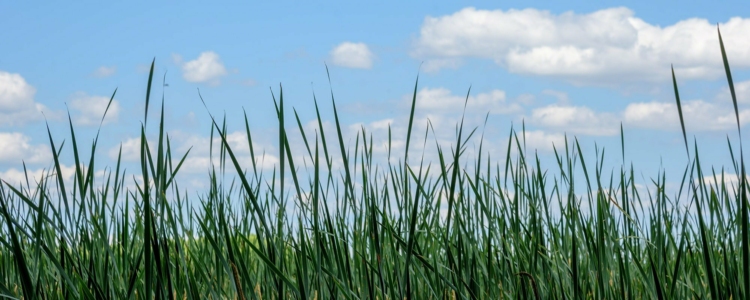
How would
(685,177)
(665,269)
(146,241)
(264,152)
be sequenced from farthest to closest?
1. (264,152)
2. (685,177)
3. (665,269)
4. (146,241)

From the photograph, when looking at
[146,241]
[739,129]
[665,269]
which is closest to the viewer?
[739,129]

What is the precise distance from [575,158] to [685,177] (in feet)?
0.94

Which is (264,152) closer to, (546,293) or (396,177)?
(396,177)

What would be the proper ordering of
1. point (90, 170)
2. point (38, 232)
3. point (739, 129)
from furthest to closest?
point (90, 170) → point (38, 232) → point (739, 129)

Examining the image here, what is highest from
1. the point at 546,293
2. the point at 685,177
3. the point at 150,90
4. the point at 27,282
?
the point at 150,90

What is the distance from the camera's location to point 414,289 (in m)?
1.98

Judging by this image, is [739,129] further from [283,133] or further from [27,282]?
[27,282]

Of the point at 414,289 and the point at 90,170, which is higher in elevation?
the point at 90,170

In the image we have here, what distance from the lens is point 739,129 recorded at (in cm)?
88

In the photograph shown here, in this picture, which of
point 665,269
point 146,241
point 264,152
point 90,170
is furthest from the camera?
point 264,152

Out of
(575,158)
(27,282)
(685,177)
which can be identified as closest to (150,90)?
(27,282)

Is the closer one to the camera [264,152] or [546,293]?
[546,293]

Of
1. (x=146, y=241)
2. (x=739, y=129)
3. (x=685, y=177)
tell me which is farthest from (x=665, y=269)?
(x=146, y=241)

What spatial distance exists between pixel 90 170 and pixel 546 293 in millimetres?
1149
